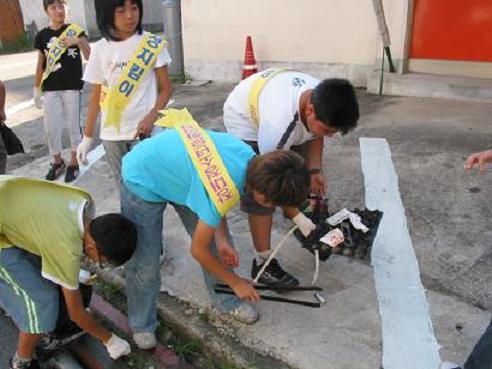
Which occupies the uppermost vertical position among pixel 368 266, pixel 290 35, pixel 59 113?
pixel 290 35

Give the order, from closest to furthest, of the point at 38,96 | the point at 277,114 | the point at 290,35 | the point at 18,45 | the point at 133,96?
the point at 277,114 < the point at 133,96 < the point at 38,96 < the point at 290,35 < the point at 18,45

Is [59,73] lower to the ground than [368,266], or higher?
higher

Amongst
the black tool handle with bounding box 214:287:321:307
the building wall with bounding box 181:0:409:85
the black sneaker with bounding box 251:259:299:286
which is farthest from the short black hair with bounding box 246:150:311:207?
the building wall with bounding box 181:0:409:85

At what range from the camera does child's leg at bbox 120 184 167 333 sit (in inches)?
97.7

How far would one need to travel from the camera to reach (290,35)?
7477 millimetres

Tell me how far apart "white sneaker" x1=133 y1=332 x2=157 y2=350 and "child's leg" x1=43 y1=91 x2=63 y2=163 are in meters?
2.79

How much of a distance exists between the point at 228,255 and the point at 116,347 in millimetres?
827

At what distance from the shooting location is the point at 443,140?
16.2 feet

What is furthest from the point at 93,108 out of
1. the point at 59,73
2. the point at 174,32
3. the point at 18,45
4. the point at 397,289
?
the point at 18,45

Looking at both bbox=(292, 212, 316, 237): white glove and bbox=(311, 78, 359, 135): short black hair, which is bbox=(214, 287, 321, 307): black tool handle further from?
bbox=(311, 78, 359, 135): short black hair

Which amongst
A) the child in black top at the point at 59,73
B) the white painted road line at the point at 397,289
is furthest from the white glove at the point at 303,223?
the child in black top at the point at 59,73

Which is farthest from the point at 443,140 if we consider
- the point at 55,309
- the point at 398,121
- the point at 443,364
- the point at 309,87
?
the point at 55,309

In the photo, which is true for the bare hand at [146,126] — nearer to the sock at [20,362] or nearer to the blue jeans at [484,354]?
the sock at [20,362]

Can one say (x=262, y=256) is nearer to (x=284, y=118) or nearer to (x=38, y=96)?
(x=284, y=118)
